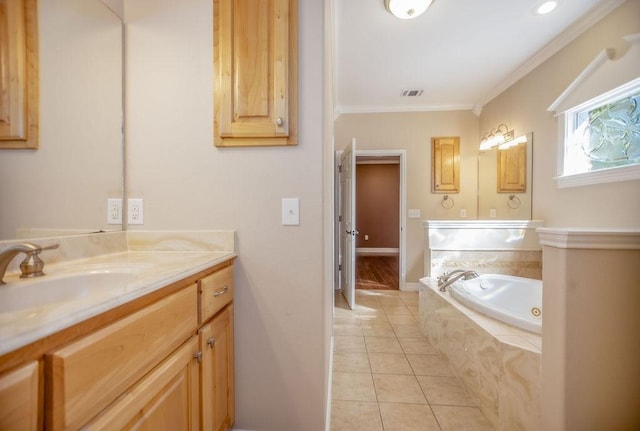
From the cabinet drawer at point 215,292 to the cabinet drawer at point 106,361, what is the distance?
0.48 feet

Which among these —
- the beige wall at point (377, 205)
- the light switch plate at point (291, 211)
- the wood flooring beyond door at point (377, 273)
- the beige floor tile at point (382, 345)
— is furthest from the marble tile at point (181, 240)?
the beige wall at point (377, 205)

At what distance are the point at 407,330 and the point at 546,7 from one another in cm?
295

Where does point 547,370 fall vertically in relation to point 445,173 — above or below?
below

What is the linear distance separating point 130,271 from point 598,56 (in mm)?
3443

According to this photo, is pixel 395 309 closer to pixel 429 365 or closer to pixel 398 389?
pixel 429 365

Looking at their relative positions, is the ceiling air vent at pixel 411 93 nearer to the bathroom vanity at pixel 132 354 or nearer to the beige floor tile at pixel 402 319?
the beige floor tile at pixel 402 319

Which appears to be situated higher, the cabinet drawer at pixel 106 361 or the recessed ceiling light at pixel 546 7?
the recessed ceiling light at pixel 546 7

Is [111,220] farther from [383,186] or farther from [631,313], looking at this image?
[383,186]

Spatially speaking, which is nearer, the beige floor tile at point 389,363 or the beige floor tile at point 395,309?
the beige floor tile at point 389,363

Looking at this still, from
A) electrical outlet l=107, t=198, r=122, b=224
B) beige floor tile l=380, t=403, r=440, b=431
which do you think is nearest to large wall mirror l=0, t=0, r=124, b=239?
electrical outlet l=107, t=198, r=122, b=224

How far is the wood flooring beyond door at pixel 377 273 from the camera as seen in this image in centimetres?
409

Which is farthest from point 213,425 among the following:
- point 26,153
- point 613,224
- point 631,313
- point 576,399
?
point 613,224

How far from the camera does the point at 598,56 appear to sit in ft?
6.70

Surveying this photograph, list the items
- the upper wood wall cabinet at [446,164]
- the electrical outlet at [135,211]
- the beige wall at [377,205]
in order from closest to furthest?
the electrical outlet at [135,211] < the upper wood wall cabinet at [446,164] < the beige wall at [377,205]
